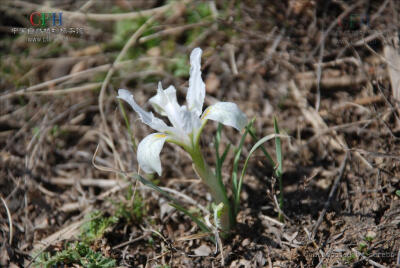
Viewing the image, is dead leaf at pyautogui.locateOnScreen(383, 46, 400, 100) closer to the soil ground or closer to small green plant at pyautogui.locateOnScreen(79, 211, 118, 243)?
the soil ground

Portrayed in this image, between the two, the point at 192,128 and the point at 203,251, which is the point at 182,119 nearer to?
the point at 192,128

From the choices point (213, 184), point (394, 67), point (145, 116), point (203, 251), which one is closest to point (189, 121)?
point (145, 116)

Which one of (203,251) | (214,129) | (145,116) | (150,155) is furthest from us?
(214,129)

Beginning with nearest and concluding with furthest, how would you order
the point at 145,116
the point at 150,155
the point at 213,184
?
the point at 150,155, the point at 145,116, the point at 213,184

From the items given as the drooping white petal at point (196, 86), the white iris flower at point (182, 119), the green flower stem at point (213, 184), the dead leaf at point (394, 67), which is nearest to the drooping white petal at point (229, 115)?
the white iris flower at point (182, 119)

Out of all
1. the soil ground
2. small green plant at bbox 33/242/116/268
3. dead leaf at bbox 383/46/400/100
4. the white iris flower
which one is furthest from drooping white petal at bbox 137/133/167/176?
dead leaf at bbox 383/46/400/100

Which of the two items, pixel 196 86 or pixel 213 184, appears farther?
pixel 213 184

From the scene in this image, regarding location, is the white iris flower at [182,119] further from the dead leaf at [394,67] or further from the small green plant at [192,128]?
the dead leaf at [394,67]
